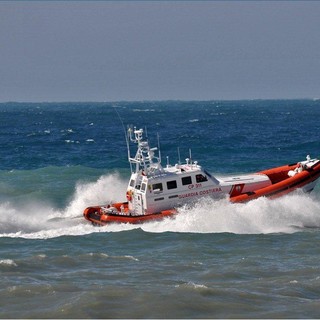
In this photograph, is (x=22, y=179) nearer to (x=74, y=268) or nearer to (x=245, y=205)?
(x=245, y=205)

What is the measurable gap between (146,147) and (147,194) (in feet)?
6.63

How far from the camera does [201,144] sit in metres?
64.0

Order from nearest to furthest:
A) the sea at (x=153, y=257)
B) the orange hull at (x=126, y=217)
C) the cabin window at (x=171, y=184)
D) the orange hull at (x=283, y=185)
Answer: the sea at (x=153, y=257)
the orange hull at (x=126, y=217)
the cabin window at (x=171, y=184)
the orange hull at (x=283, y=185)

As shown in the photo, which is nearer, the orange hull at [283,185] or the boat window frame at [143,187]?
the boat window frame at [143,187]

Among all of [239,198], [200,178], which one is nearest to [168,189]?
[200,178]

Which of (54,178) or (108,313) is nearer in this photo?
(108,313)

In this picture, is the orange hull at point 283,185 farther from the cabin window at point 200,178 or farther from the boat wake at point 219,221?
the cabin window at point 200,178

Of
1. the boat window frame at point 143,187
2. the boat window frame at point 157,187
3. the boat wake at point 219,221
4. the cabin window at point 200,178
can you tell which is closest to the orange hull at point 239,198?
the boat wake at point 219,221

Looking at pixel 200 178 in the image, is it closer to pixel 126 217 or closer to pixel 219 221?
pixel 219 221

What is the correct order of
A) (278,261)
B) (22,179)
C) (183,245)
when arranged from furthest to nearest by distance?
(22,179) < (183,245) < (278,261)

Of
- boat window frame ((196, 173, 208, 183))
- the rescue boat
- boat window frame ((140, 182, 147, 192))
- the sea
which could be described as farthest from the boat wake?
boat window frame ((140, 182, 147, 192))

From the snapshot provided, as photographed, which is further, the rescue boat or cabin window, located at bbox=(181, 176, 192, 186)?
cabin window, located at bbox=(181, 176, 192, 186)

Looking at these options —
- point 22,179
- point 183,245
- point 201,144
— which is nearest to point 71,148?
point 201,144

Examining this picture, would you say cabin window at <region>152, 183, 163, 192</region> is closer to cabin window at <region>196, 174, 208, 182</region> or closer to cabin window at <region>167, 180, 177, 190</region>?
cabin window at <region>167, 180, 177, 190</region>
